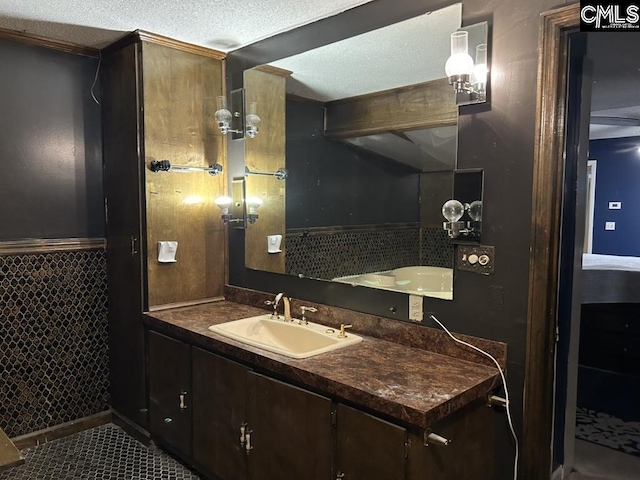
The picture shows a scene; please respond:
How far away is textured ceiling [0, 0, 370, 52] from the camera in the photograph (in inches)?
91.8

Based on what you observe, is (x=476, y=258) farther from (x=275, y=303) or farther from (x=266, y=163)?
(x=266, y=163)

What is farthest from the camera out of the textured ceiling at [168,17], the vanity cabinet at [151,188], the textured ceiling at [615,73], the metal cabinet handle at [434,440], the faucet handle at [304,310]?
the vanity cabinet at [151,188]

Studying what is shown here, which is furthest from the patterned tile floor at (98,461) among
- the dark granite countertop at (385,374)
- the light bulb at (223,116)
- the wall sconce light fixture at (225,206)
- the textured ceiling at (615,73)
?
the textured ceiling at (615,73)

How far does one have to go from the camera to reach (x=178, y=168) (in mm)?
2900

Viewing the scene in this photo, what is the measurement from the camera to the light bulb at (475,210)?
1.96 m

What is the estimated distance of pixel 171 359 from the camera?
106 inches

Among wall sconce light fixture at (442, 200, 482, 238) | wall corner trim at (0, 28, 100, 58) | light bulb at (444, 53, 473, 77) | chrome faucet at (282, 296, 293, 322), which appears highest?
wall corner trim at (0, 28, 100, 58)

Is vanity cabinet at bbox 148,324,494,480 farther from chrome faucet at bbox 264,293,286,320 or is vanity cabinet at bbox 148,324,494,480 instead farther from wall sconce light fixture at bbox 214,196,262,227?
wall sconce light fixture at bbox 214,196,262,227

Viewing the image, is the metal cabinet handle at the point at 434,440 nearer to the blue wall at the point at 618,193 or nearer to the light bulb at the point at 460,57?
the light bulb at the point at 460,57

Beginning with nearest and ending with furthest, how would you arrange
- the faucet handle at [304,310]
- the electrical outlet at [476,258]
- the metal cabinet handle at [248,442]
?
1. the electrical outlet at [476,258]
2. the metal cabinet handle at [248,442]
3. the faucet handle at [304,310]

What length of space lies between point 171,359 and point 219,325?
380 mm

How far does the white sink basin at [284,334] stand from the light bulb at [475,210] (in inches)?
30.3

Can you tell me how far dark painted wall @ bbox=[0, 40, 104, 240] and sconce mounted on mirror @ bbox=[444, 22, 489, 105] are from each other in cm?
230

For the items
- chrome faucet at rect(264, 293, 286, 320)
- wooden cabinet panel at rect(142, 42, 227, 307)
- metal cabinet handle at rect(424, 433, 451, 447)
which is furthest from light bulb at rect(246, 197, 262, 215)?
metal cabinet handle at rect(424, 433, 451, 447)
